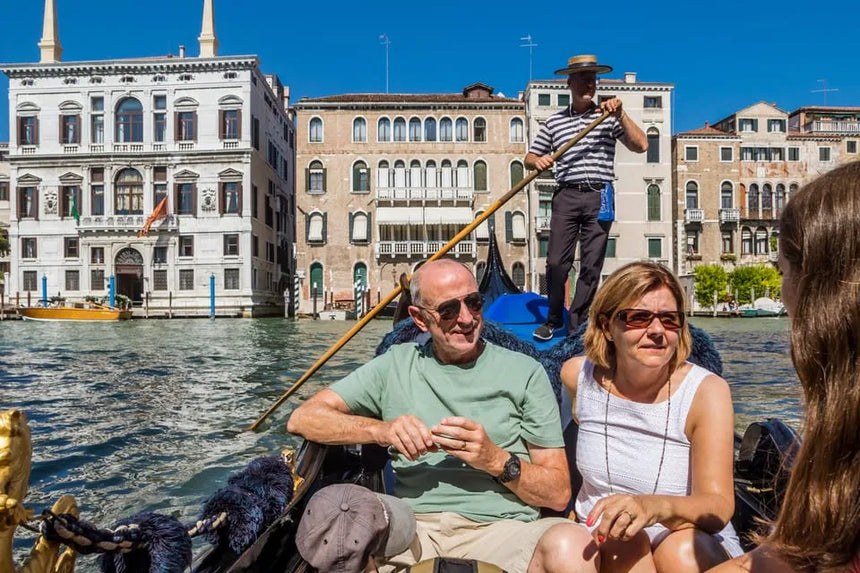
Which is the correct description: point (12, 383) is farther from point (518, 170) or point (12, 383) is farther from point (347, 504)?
point (518, 170)

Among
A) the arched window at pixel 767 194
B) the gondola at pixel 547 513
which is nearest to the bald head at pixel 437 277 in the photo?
the gondola at pixel 547 513

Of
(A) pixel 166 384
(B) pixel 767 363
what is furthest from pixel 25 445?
(B) pixel 767 363

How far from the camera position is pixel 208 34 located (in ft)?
60.5

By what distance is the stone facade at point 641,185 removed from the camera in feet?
58.9

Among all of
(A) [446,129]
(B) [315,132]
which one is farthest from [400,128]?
(B) [315,132]

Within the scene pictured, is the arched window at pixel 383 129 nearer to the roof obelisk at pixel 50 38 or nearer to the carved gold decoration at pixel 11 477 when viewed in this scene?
the roof obelisk at pixel 50 38

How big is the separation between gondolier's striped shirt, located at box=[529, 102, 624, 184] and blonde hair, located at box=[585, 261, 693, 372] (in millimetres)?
1214

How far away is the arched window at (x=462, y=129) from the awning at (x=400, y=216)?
2216 mm

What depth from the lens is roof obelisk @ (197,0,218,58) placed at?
60.3ft

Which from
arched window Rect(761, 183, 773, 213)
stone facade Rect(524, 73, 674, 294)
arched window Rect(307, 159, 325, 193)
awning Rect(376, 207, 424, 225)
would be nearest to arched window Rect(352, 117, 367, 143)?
arched window Rect(307, 159, 325, 193)

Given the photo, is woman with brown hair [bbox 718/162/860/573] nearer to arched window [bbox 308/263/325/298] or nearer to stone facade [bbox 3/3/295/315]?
stone facade [bbox 3/3/295/315]

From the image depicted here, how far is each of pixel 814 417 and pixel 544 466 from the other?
733 mm

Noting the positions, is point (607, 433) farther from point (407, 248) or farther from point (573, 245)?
point (407, 248)

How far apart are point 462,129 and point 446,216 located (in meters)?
2.37
